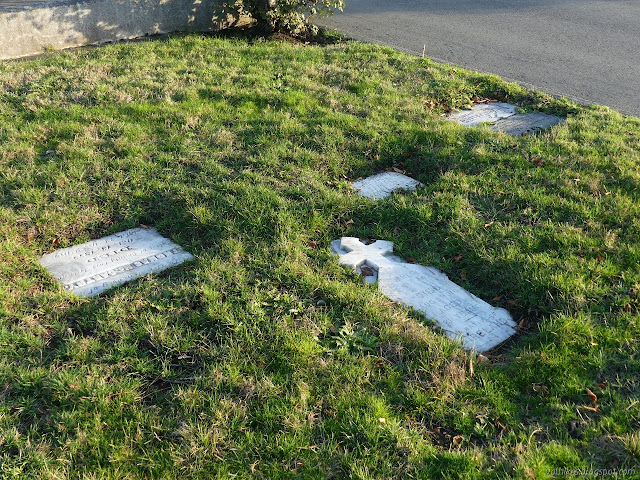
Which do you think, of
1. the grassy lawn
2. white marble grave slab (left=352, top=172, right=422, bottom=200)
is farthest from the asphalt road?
white marble grave slab (left=352, top=172, right=422, bottom=200)

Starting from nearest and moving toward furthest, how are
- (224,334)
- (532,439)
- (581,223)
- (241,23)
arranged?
(532,439) < (224,334) < (581,223) < (241,23)

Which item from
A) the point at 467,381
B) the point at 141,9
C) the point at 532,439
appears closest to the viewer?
the point at 532,439

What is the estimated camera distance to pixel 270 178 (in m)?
4.73

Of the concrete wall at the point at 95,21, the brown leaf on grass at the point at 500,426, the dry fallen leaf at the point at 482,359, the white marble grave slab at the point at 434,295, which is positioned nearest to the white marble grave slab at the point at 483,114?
the white marble grave slab at the point at 434,295

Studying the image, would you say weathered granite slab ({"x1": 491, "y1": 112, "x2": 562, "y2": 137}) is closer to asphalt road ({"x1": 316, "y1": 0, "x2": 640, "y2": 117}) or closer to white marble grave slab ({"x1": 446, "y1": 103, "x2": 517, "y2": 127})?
white marble grave slab ({"x1": 446, "y1": 103, "x2": 517, "y2": 127})

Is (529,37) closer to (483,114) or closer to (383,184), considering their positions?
(483,114)

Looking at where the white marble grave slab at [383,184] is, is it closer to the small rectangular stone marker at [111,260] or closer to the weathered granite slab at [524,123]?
the weathered granite slab at [524,123]

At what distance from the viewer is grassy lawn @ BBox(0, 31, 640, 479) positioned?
2.59 meters

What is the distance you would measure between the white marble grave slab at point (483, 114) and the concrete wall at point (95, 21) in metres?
4.45

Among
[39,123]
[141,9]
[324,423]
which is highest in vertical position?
[141,9]

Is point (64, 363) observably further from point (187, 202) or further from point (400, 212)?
point (400, 212)

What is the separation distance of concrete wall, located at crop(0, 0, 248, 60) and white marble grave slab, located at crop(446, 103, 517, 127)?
445 cm

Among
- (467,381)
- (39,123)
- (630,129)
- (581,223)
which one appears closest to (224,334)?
(467,381)

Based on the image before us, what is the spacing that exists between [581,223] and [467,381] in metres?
1.90
